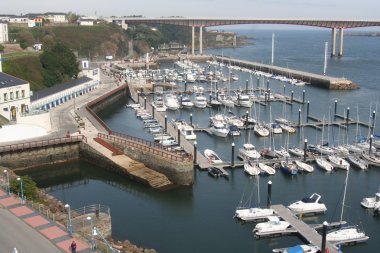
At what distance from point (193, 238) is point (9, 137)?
22.7m

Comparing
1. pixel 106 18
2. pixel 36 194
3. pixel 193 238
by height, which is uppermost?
pixel 106 18

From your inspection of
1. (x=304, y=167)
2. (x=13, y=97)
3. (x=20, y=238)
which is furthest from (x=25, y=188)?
(x=13, y=97)

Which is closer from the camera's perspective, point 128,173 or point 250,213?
point 250,213

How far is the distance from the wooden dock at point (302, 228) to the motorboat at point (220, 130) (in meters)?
20.4

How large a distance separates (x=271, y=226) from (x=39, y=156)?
23.3m

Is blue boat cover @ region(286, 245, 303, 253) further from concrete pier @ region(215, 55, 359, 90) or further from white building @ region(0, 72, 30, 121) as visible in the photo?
concrete pier @ region(215, 55, 359, 90)

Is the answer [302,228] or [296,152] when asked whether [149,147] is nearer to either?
[296,152]

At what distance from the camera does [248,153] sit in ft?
145

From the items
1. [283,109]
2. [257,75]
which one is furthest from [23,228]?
[257,75]

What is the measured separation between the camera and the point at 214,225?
31.7 metres

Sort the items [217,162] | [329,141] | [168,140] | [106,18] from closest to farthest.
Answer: [217,162] < [168,140] < [329,141] < [106,18]

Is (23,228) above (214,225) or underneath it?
above

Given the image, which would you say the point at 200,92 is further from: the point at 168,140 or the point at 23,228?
the point at 23,228


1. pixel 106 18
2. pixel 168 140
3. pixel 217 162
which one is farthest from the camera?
pixel 106 18
